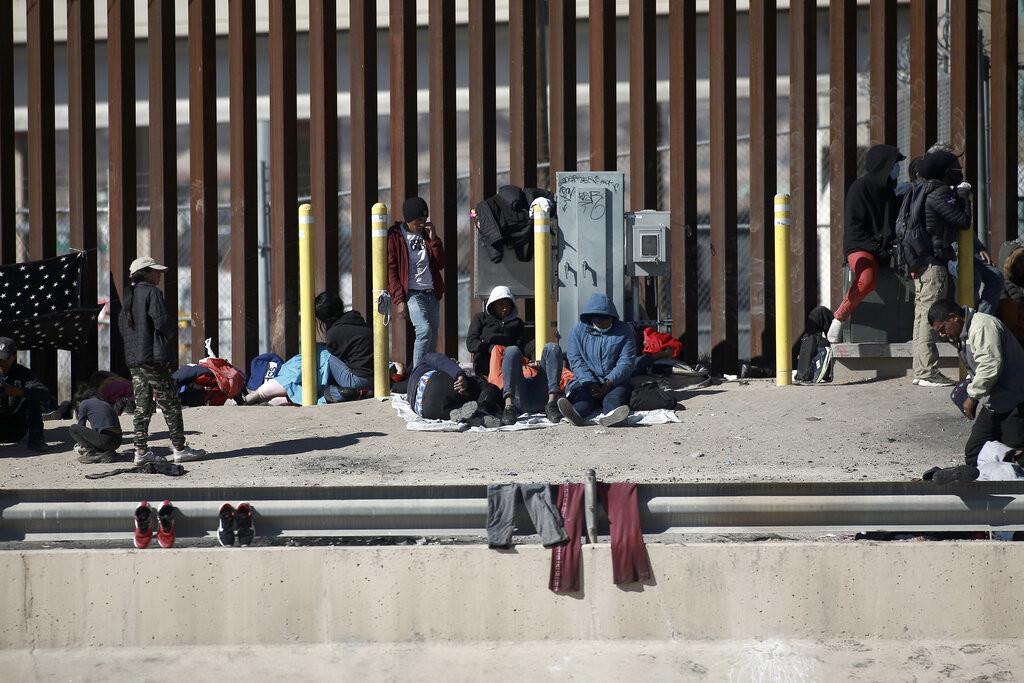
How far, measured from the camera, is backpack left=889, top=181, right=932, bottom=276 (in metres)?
9.72

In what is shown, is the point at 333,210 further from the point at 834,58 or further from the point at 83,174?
the point at 834,58

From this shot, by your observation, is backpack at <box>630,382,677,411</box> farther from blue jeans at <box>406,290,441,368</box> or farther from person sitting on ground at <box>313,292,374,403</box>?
person sitting on ground at <box>313,292,374,403</box>

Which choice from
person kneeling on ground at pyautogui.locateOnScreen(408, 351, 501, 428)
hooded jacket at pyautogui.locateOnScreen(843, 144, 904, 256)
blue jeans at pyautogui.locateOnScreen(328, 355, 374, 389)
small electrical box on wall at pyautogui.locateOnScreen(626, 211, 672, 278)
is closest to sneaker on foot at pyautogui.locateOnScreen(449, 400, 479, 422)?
person kneeling on ground at pyautogui.locateOnScreen(408, 351, 501, 428)

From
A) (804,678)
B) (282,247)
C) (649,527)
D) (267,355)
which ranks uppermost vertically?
(282,247)

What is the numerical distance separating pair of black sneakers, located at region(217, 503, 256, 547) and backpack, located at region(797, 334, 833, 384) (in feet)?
17.6

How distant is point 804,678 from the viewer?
19.5 feet

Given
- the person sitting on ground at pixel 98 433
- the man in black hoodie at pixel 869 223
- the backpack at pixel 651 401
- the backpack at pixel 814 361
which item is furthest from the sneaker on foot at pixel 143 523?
the man in black hoodie at pixel 869 223

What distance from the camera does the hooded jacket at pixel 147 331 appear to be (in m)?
8.13

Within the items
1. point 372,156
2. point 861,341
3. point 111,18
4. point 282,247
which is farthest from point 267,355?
point 861,341

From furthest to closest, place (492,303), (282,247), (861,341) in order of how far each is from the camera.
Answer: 1. (282,247)
2. (861,341)
3. (492,303)

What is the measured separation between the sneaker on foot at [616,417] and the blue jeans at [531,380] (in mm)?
451

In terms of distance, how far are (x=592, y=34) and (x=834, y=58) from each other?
6.96 ft

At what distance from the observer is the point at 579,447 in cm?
820

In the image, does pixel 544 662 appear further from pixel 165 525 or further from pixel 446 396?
pixel 446 396
